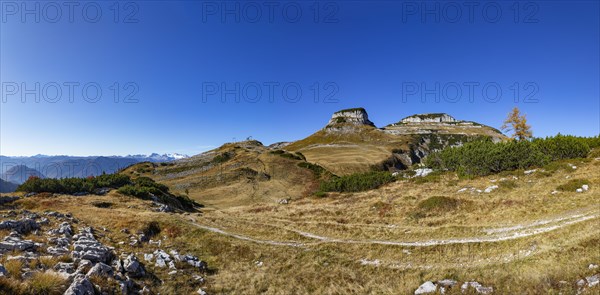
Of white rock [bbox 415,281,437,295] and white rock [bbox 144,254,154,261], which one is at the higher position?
white rock [bbox 415,281,437,295]

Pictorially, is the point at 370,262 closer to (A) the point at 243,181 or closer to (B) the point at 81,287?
(B) the point at 81,287

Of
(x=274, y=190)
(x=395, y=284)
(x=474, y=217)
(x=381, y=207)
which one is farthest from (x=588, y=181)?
(x=274, y=190)

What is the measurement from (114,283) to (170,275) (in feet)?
14.4

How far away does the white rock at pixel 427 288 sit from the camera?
1361cm

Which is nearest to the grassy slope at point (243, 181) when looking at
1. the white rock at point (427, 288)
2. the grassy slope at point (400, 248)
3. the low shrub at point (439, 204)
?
the grassy slope at point (400, 248)

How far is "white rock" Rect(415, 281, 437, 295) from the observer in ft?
44.6

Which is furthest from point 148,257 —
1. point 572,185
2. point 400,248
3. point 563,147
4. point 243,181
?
point 243,181

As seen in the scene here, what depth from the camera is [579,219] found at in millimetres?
21375

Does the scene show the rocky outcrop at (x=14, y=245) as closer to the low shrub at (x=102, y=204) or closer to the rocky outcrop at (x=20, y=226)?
the rocky outcrop at (x=20, y=226)

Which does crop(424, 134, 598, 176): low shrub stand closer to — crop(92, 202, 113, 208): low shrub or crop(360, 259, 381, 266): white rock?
crop(360, 259, 381, 266): white rock

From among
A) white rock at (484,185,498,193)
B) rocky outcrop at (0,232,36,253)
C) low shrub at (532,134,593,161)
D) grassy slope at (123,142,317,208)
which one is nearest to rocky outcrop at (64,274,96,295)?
rocky outcrop at (0,232,36,253)

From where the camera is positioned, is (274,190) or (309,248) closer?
(309,248)

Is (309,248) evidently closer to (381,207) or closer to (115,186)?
(381,207)

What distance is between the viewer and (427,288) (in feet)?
45.5
